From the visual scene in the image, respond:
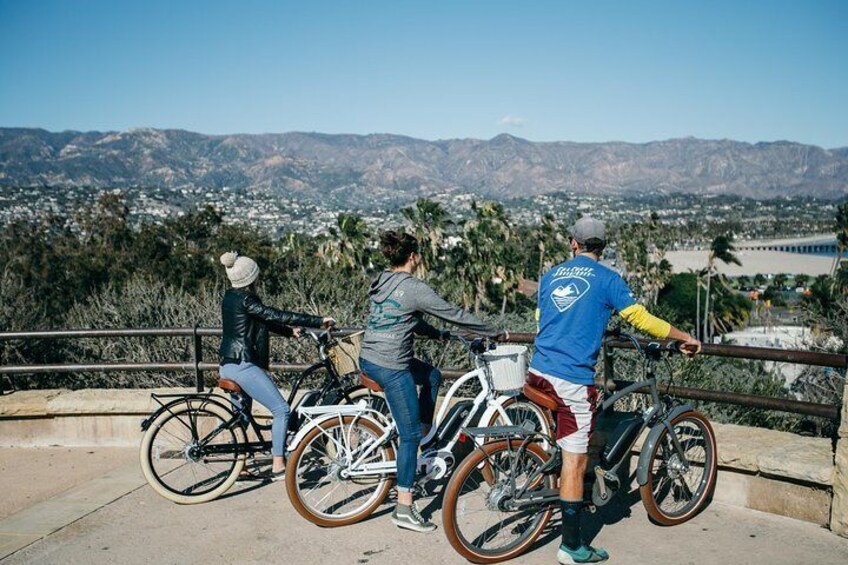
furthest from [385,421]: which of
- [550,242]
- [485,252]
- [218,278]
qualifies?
[550,242]

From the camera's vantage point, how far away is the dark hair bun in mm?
4605

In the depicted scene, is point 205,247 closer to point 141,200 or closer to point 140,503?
point 140,503

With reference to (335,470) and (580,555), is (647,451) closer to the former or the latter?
(580,555)

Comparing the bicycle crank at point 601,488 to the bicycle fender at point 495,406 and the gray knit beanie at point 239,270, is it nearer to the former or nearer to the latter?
the bicycle fender at point 495,406

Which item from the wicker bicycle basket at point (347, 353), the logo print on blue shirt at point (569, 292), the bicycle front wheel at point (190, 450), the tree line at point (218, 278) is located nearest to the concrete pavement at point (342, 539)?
the bicycle front wheel at point (190, 450)

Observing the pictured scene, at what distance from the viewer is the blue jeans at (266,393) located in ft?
17.1

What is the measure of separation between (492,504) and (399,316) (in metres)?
1.21

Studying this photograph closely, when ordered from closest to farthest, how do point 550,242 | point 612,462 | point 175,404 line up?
point 612,462 < point 175,404 < point 550,242

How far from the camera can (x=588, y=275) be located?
163 inches

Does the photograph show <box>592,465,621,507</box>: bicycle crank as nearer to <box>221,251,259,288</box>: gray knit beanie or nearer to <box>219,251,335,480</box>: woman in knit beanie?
<box>219,251,335,480</box>: woman in knit beanie

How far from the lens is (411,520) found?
15.4ft

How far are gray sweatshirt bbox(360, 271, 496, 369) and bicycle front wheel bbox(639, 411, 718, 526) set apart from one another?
1.39 metres

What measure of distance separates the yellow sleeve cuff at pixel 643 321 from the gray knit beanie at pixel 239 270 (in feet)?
8.30

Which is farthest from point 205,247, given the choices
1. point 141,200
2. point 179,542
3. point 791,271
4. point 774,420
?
point 791,271
